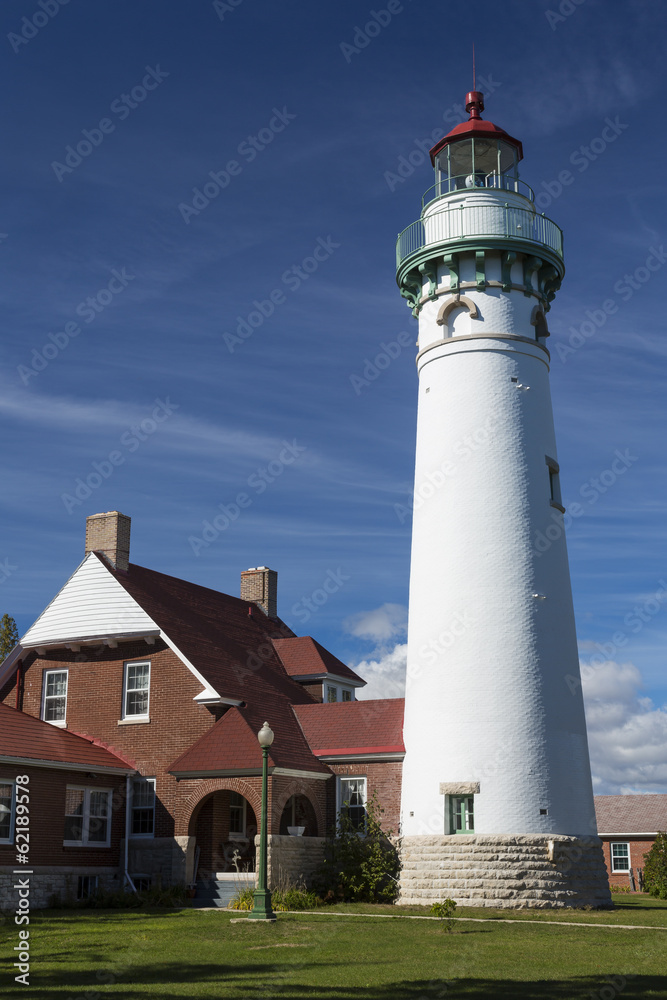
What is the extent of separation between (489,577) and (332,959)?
12372mm

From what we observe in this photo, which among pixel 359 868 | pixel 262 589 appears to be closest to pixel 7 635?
pixel 262 589

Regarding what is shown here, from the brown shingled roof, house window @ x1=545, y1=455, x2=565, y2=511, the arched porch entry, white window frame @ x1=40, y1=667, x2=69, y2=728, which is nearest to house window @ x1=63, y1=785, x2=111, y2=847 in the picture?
the brown shingled roof

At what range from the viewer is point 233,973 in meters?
12.5

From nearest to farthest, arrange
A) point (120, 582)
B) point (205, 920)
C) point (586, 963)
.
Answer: point (586, 963)
point (205, 920)
point (120, 582)

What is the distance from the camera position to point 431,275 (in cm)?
2773

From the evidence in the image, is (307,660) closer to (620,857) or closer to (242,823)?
(242,823)

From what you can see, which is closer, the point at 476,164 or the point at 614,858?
the point at 476,164

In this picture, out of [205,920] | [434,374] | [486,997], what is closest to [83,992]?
[486,997]

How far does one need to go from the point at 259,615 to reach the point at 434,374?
532 inches

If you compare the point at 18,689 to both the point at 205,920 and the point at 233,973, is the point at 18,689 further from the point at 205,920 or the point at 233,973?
the point at 233,973

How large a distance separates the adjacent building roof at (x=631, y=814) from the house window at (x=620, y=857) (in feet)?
2.83

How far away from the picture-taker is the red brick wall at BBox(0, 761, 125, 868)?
24.1m

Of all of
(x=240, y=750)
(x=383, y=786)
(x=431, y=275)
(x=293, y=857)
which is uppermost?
(x=431, y=275)

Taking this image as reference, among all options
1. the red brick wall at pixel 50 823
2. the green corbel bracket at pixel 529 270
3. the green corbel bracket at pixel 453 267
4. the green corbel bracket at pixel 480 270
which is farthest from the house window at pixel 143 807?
the green corbel bracket at pixel 529 270
